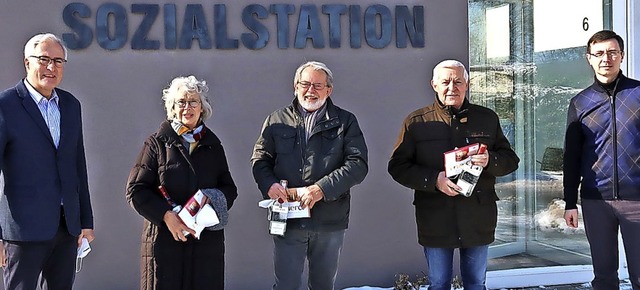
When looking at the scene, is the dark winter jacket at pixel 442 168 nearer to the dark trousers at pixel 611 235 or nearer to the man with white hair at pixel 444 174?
the man with white hair at pixel 444 174

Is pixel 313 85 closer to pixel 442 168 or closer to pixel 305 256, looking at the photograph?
pixel 442 168

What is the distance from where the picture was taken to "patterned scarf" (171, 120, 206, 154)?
3.61 meters

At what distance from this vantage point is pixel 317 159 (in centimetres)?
382

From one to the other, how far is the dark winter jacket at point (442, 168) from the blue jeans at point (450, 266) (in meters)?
0.07

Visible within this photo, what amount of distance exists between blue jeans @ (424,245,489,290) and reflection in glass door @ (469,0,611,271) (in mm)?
2122

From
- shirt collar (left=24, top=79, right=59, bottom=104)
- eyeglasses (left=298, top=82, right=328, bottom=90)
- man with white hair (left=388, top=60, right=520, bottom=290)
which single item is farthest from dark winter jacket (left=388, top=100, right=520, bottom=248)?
shirt collar (left=24, top=79, right=59, bottom=104)

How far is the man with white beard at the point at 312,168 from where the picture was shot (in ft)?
12.5

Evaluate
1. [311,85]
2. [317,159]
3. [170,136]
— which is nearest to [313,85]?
[311,85]

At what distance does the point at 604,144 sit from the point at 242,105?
2.64 meters

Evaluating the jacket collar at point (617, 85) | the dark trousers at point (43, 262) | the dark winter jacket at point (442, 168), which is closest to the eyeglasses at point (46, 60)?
the dark trousers at point (43, 262)

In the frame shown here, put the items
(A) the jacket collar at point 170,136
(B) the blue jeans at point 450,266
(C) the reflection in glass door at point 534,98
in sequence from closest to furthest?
(A) the jacket collar at point 170,136
(B) the blue jeans at point 450,266
(C) the reflection in glass door at point 534,98

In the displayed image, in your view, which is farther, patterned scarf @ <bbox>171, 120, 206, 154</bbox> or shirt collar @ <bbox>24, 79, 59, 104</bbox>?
patterned scarf @ <bbox>171, 120, 206, 154</bbox>

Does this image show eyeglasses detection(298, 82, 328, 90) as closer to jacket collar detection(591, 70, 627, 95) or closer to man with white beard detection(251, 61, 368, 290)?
man with white beard detection(251, 61, 368, 290)

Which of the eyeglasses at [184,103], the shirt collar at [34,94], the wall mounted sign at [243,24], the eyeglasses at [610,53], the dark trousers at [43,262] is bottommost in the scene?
the dark trousers at [43,262]
